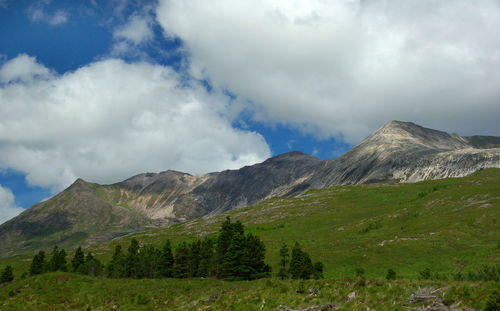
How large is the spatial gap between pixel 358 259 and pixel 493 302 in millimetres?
59831

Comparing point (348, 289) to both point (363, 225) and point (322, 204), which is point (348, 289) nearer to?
point (363, 225)

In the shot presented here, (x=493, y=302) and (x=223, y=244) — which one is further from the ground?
(x=223, y=244)

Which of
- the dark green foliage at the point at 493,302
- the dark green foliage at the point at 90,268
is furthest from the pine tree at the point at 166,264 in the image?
the dark green foliage at the point at 493,302

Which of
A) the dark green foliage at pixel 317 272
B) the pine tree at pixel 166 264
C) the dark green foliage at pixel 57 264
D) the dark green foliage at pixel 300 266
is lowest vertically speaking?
the dark green foliage at pixel 317 272

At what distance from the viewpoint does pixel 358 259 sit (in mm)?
74812

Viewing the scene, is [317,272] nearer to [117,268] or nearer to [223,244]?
[223,244]

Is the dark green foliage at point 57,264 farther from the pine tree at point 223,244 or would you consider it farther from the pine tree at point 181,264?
the pine tree at point 223,244

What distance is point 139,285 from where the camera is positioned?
52000 mm

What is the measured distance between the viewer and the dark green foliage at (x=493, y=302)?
17833 mm

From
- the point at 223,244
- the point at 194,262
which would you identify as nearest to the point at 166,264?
the point at 194,262

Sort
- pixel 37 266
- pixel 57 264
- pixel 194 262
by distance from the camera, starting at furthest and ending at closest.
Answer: pixel 57 264, pixel 37 266, pixel 194 262

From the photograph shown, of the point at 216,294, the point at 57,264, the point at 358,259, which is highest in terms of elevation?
the point at 57,264

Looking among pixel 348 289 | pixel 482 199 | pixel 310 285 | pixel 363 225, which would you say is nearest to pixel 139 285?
pixel 310 285

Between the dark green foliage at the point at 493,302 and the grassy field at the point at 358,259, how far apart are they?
3.12 ft
